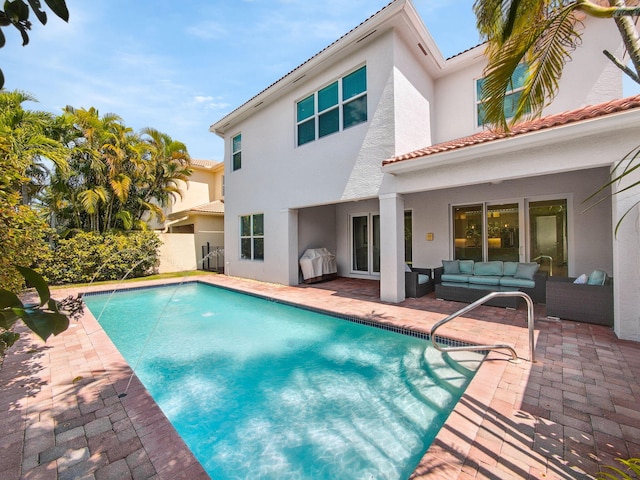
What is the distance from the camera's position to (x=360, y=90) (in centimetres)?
1046

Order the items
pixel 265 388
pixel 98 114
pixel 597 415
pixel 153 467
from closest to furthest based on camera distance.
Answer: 1. pixel 153 467
2. pixel 597 415
3. pixel 265 388
4. pixel 98 114

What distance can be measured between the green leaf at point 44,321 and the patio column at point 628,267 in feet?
27.5

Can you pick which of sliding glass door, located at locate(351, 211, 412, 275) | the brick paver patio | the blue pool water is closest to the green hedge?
the blue pool water

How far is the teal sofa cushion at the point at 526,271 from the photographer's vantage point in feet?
30.1

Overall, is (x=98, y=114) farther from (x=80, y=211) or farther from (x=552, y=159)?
(x=552, y=159)

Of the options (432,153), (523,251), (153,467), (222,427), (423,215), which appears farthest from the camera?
(423,215)

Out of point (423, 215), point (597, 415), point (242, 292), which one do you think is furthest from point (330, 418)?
Answer: point (423, 215)

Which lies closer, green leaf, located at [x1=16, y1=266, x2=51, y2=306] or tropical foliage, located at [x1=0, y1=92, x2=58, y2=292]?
green leaf, located at [x1=16, y1=266, x2=51, y2=306]

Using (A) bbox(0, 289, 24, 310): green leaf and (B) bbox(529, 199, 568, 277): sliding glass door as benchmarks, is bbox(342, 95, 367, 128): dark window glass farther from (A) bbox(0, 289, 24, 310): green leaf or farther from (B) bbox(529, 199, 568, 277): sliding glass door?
(A) bbox(0, 289, 24, 310): green leaf

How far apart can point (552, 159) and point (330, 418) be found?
732 centimetres

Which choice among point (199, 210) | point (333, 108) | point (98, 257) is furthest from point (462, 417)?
point (199, 210)

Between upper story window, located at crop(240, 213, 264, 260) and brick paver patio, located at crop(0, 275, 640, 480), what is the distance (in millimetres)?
9013

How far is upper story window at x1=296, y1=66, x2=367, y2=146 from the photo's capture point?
10.5 m

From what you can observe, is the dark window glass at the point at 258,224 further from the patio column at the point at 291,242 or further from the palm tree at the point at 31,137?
the palm tree at the point at 31,137
